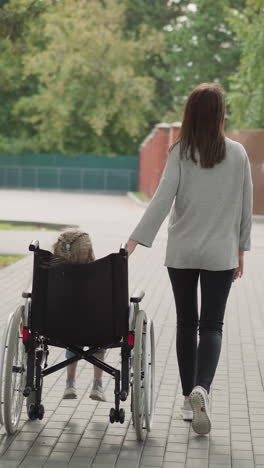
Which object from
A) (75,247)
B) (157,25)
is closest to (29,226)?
(75,247)

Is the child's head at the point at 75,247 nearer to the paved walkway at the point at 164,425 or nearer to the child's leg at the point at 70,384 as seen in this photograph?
the child's leg at the point at 70,384

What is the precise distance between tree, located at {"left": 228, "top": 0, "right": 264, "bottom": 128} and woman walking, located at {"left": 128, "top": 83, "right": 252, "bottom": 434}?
83.6 feet

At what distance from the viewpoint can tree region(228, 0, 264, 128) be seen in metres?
31.0

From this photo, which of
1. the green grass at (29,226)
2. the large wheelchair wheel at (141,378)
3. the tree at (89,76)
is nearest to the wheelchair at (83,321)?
the large wheelchair wheel at (141,378)

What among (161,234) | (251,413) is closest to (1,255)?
(161,234)

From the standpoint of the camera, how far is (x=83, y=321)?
203 inches

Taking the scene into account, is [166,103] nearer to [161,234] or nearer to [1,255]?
[161,234]

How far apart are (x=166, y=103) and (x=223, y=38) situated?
23.1ft

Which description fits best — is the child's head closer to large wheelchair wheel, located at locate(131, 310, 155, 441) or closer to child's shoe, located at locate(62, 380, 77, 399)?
large wheelchair wheel, located at locate(131, 310, 155, 441)

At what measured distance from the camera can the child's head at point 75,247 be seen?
5324 mm

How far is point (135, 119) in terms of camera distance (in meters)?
56.6

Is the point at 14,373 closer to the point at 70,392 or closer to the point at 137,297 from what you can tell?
the point at 70,392

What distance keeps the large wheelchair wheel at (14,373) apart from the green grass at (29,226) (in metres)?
16.5

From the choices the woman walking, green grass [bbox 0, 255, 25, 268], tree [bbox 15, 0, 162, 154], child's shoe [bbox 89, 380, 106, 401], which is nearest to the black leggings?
the woman walking
